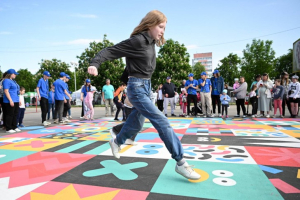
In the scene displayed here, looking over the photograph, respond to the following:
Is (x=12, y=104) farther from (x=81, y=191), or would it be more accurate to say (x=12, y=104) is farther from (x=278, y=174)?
(x=278, y=174)

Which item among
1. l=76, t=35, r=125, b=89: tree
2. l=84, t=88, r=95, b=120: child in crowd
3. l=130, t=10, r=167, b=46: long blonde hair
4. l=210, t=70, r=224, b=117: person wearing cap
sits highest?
l=76, t=35, r=125, b=89: tree

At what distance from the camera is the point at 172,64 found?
33.3m

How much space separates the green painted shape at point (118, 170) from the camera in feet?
8.04

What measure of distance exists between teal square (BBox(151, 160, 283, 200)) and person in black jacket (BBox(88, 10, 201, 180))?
6.1 inches

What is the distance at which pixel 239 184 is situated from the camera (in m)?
2.19

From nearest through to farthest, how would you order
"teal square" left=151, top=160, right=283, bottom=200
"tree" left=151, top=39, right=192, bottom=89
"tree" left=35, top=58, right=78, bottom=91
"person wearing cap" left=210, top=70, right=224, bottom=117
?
"teal square" left=151, top=160, right=283, bottom=200 < "person wearing cap" left=210, top=70, right=224, bottom=117 < "tree" left=151, top=39, right=192, bottom=89 < "tree" left=35, top=58, right=78, bottom=91

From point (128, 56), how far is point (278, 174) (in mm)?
2268

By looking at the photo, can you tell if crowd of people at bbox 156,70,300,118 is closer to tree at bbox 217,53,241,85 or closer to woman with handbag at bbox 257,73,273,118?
woman with handbag at bbox 257,73,273,118

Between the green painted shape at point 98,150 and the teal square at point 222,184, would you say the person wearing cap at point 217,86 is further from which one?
the teal square at point 222,184

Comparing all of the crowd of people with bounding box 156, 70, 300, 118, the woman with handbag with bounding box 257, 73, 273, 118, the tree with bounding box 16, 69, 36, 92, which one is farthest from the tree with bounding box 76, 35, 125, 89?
the tree with bounding box 16, 69, 36, 92

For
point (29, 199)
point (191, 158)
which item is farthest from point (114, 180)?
point (191, 158)

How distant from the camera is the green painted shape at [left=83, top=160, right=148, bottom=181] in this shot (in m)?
2.45

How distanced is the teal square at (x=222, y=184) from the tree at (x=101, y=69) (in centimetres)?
2983

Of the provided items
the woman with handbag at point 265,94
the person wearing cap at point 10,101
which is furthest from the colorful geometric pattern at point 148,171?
the woman with handbag at point 265,94
